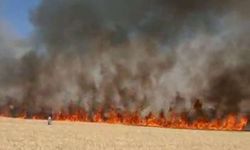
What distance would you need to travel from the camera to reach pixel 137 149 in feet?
118

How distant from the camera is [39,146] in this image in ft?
110

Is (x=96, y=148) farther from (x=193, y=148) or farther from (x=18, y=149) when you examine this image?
(x=193, y=148)

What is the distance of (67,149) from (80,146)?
2.93 m

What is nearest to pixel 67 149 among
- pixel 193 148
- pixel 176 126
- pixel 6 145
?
pixel 6 145

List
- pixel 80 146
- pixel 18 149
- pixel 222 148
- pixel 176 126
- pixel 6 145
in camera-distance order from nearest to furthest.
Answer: pixel 18 149
pixel 6 145
pixel 80 146
pixel 222 148
pixel 176 126

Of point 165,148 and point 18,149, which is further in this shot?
point 165,148

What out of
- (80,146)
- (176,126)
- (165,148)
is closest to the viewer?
(80,146)

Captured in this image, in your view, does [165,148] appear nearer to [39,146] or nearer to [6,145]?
[39,146]

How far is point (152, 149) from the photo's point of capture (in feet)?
120

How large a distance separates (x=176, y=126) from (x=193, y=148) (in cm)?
5268

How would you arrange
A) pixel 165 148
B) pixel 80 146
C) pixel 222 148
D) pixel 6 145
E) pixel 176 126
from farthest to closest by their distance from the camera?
pixel 176 126
pixel 222 148
pixel 165 148
pixel 80 146
pixel 6 145

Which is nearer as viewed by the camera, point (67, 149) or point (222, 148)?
point (67, 149)

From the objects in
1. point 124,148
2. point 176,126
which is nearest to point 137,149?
point 124,148

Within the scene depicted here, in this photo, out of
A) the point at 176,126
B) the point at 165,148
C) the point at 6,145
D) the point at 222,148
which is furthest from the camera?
the point at 176,126
